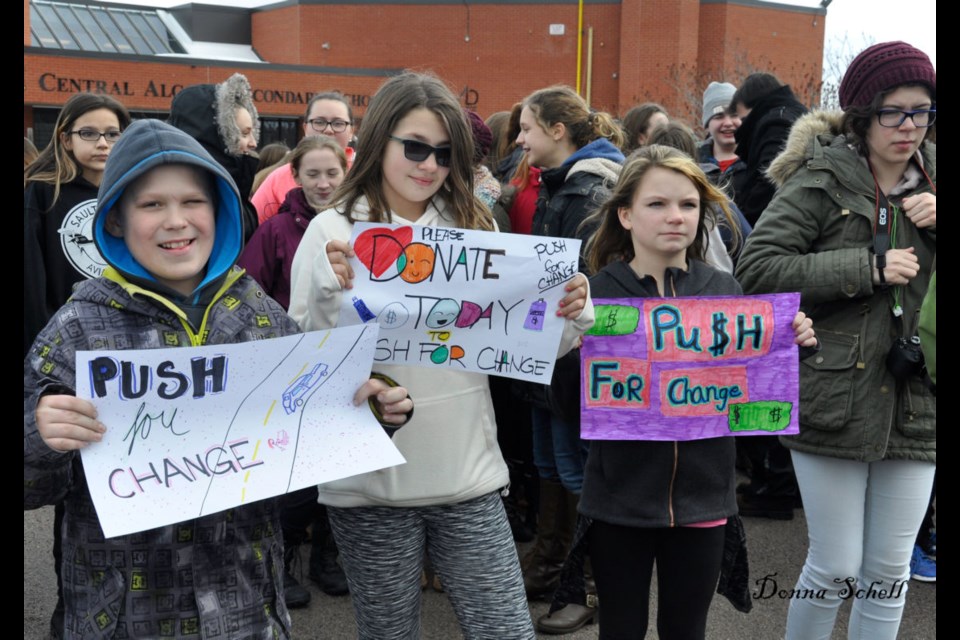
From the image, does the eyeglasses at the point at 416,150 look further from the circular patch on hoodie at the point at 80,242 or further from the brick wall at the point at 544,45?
the brick wall at the point at 544,45

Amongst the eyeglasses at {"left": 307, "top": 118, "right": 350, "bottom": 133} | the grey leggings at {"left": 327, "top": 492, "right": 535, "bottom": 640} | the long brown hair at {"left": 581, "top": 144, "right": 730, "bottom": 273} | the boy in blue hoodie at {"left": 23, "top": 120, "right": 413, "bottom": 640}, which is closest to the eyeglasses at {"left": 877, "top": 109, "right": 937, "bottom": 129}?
the long brown hair at {"left": 581, "top": 144, "right": 730, "bottom": 273}

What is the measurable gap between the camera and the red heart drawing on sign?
5.68ft

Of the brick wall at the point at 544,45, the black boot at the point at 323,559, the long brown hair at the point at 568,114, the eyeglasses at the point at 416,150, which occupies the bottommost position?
the black boot at the point at 323,559

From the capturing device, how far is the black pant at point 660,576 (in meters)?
2.81

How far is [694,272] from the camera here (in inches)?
122

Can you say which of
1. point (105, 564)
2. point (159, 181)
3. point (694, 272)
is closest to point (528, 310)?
point (694, 272)

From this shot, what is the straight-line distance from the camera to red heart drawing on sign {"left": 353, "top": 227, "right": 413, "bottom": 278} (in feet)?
8.51

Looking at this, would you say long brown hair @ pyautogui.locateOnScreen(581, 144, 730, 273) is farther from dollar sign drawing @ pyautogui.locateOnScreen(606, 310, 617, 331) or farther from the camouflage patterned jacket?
the camouflage patterned jacket

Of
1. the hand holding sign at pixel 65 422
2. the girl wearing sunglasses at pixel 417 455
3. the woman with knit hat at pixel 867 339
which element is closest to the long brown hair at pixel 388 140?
the girl wearing sunglasses at pixel 417 455

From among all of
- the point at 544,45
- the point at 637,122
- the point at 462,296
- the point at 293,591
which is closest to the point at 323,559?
the point at 293,591

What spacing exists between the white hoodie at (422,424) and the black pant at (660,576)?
43 cm

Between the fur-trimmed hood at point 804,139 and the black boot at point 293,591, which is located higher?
the fur-trimmed hood at point 804,139
